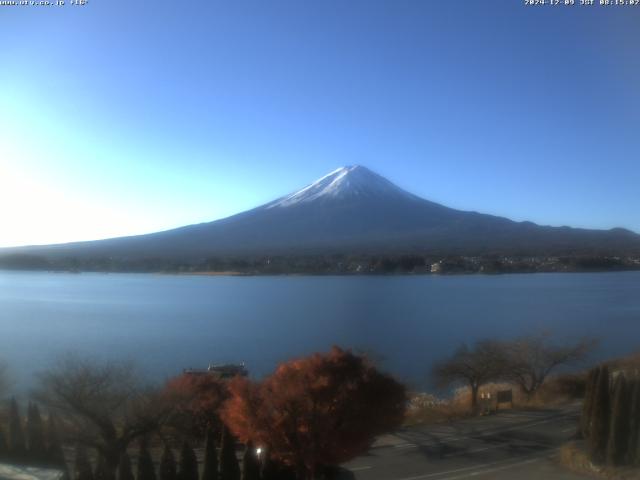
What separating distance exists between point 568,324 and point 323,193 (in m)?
42.8

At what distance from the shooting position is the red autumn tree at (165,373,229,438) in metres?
5.73

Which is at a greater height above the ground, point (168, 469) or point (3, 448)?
point (3, 448)

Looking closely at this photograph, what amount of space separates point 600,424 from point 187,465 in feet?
11.8

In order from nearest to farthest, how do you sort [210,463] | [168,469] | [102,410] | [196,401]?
[168,469]
[210,463]
[102,410]
[196,401]

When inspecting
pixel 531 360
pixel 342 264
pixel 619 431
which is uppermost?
pixel 342 264

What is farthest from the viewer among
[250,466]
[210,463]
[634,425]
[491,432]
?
[491,432]

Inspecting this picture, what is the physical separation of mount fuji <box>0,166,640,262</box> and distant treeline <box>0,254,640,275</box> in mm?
2211

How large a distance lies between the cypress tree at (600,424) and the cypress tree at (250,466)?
9.77 feet

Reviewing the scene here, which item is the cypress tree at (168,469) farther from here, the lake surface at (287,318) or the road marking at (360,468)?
the lake surface at (287,318)

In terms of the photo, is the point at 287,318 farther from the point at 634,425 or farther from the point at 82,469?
the point at 82,469

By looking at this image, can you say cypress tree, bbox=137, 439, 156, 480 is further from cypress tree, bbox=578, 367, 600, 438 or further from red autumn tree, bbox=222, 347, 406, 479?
cypress tree, bbox=578, 367, 600, 438

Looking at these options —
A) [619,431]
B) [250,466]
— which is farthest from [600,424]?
[250,466]

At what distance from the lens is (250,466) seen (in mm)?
4785

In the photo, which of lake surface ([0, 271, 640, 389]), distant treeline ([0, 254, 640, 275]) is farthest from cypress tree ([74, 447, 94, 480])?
distant treeline ([0, 254, 640, 275])
